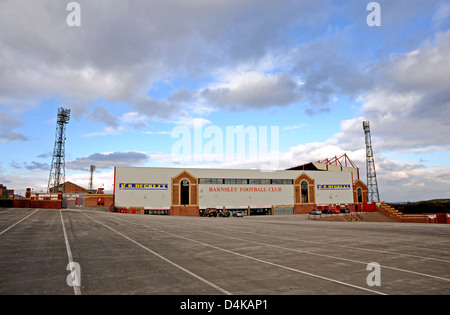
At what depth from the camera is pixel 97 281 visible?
7934mm

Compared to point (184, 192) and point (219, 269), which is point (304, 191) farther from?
point (219, 269)

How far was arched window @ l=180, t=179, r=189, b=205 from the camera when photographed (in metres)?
64.8

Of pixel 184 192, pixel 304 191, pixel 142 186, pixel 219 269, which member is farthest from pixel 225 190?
pixel 219 269

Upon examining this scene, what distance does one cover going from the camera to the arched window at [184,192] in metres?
64.8

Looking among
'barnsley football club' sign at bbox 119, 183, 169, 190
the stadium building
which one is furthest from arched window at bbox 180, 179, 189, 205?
'barnsley football club' sign at bbox 119, 183, 169, 190

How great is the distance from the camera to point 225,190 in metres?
68.1

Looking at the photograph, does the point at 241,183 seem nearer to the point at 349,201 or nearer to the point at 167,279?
the point at 349,201

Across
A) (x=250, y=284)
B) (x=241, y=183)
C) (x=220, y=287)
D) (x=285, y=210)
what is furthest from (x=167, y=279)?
(x=285, y=210)

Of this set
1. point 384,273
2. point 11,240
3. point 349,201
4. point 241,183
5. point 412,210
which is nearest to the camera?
point 384,273

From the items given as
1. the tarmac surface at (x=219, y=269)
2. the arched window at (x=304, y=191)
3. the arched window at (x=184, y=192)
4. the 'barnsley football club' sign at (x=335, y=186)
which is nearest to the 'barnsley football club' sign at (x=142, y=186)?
the arched window at (x=184, y=192)

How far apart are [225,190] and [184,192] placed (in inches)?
385

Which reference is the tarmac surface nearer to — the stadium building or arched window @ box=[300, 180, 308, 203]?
the stadium building

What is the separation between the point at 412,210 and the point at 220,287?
356 feet

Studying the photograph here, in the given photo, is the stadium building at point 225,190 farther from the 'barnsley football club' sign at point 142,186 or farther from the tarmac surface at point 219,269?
the tarmac surface at point 219,269
